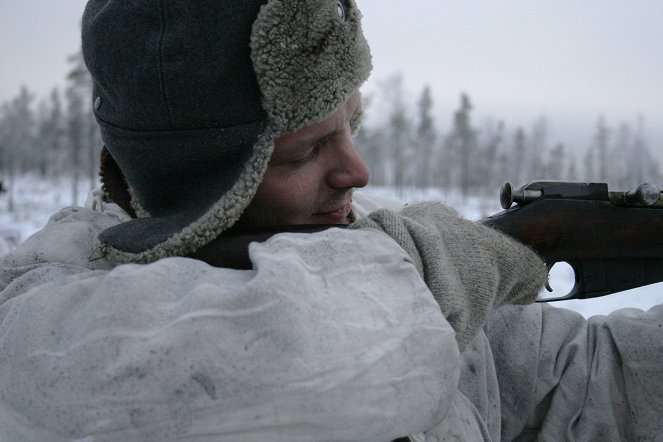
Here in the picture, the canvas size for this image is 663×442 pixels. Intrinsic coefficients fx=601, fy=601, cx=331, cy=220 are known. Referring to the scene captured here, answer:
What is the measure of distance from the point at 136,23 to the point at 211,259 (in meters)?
0.59

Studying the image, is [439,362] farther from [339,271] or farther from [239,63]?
[239,63]

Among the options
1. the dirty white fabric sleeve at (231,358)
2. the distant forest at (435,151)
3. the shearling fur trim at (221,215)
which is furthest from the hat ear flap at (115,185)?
the distant forest at (435,151)

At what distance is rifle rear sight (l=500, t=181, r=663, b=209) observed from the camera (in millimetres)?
1918

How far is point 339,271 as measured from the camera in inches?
42.8

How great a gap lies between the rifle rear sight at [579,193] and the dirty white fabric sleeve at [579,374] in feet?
1.15

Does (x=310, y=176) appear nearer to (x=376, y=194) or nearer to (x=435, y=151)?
(x=376, y=194)

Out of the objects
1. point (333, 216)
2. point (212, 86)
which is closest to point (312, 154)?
point (333, 216)

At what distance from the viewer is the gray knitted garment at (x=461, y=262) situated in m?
1.25

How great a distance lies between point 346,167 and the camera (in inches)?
60.7

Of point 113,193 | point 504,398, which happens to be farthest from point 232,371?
point 504,398

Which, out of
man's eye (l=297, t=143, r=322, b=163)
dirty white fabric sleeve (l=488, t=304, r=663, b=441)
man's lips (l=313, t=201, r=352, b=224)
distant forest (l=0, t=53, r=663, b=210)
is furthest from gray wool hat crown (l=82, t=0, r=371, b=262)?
distant forest (l=0, t=53, r=663, b=210)

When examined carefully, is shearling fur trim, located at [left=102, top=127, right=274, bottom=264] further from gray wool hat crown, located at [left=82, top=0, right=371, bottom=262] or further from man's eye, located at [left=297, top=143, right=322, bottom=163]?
man's eye, located at [left=297, top=143, right=322, bottom=163]

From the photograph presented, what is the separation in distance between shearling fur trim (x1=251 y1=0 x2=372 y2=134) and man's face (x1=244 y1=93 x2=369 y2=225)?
0.08 meters

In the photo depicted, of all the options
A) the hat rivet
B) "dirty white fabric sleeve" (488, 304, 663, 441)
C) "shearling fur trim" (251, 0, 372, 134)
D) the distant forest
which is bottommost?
the distant forest
